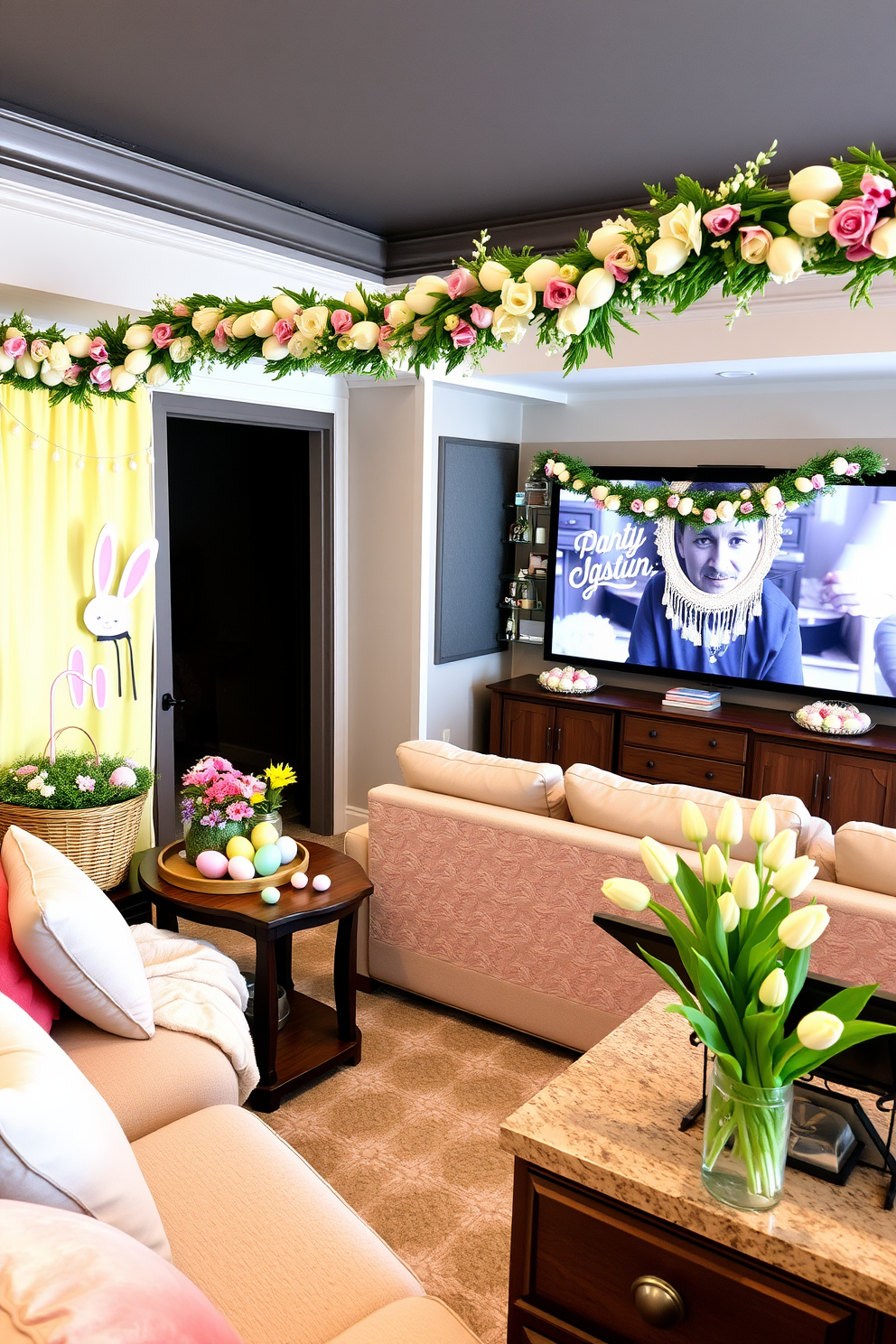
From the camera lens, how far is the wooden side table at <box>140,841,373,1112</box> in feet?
9.27

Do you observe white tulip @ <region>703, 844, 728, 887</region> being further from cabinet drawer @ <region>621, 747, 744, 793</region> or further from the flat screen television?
the flat screen television

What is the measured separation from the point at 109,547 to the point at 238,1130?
2.38 m

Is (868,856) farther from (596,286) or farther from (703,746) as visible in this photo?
(703,746)

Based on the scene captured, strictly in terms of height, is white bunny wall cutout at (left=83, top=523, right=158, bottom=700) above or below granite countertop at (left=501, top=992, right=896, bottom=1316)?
above

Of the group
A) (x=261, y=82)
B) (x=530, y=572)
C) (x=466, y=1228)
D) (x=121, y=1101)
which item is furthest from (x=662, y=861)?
(x=530, y=572)

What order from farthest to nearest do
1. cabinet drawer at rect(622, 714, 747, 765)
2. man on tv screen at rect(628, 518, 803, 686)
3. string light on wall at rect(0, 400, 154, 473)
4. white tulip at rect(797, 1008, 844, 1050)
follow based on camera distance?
man on tv screen at rect(628, 518, 803, 686), cabinet drawer at rect(622, 714, 747, 765), string light on wall at rect(0, 400, 154, 473), white tulip at rect(797, 1008, 844, 1050)

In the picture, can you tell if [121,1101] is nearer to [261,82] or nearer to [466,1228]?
[466,1228]

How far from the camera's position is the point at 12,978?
214 centimetres

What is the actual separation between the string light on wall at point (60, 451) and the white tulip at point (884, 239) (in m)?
2.86

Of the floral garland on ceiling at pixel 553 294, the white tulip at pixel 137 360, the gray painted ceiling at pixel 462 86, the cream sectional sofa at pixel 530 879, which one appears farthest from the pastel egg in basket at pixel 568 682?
the white tulip at pixel 137 360

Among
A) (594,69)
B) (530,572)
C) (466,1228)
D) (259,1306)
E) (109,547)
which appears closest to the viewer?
(259,1306)

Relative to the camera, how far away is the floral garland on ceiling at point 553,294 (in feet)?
5.60

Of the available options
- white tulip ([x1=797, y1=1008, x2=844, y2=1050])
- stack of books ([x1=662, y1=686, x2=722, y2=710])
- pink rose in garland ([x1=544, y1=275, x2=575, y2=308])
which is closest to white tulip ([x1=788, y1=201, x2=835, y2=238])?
pink rose in garland ([x1=544, y1=275, x2=575, y2=308])

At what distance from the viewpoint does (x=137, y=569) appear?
3859 millimetres
